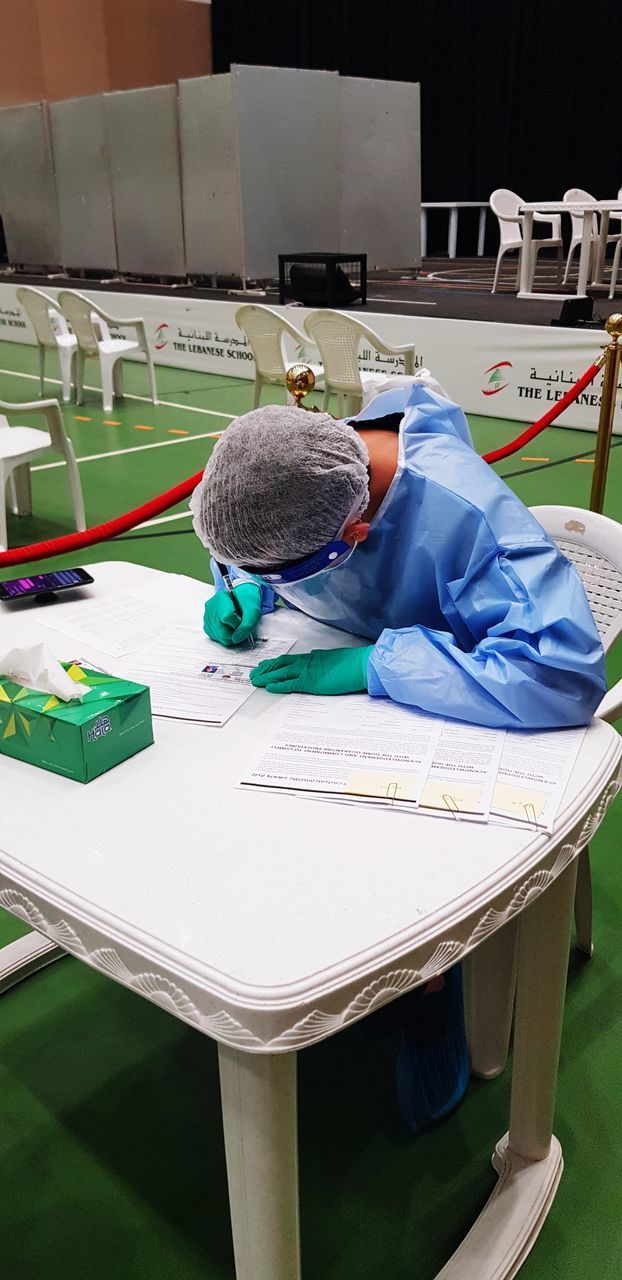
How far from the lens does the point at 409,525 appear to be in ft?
4.31

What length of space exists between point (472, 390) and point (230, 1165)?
5.93 metres

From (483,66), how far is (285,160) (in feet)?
20.7

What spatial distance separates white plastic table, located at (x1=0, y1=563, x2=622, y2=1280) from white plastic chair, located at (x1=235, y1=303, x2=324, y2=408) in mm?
4552

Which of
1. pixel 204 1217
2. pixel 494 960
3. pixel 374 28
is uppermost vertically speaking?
pixel 374 28

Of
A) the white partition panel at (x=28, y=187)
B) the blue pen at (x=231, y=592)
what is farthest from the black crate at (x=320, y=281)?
the blue pen at (x=231, y=592)

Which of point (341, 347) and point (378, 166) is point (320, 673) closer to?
point (341, 347)

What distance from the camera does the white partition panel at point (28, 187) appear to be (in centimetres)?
1030

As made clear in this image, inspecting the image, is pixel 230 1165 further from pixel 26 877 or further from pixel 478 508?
pixel 478 508

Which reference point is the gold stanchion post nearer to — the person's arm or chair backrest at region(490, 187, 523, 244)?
A: the person's arm

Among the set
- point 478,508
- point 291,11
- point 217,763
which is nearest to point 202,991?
point 217,763

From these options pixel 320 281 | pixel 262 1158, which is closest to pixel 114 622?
pixel 262 1158

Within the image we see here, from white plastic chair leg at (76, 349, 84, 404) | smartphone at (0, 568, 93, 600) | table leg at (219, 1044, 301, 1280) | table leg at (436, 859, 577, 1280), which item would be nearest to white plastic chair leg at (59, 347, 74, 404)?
white plastic chair leg at (76, 349, 84, 404)

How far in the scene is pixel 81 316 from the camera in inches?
244

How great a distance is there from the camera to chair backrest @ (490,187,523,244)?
8.10 metres
